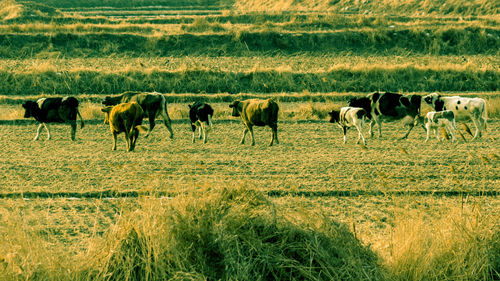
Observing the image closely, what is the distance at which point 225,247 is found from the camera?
5371 millimetres

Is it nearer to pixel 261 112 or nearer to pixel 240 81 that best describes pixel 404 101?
pixel 261 112

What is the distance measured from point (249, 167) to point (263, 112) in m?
2.33

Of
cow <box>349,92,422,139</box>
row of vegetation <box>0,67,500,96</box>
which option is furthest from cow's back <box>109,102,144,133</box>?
row of vegetation <box>0,67,500,96</box>

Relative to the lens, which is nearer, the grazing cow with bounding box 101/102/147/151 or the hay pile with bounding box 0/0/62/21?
the grazing cow with bounding box 101/102/147/151

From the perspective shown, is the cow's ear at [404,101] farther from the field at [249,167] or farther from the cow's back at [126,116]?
the cow's back at [126,116]

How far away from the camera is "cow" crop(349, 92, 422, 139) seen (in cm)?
1434

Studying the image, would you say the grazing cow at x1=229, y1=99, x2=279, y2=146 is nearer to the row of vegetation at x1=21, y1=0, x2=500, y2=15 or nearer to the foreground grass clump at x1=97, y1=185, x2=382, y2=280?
the foreground grass clump at x1=97, y1=185, x2=382, y2=280

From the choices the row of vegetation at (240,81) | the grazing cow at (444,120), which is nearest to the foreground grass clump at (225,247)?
the grazing cow at (444,120)

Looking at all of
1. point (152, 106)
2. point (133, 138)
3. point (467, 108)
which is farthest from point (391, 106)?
point (133, 138)

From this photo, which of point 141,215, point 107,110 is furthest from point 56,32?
point 141,215

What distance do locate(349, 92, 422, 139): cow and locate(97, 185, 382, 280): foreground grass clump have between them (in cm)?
911

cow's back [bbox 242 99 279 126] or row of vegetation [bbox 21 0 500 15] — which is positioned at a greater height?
row of vegetation [bbox 21 0 500 15]

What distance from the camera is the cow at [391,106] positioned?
14344 millimetres

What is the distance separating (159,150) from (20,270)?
7803mm
